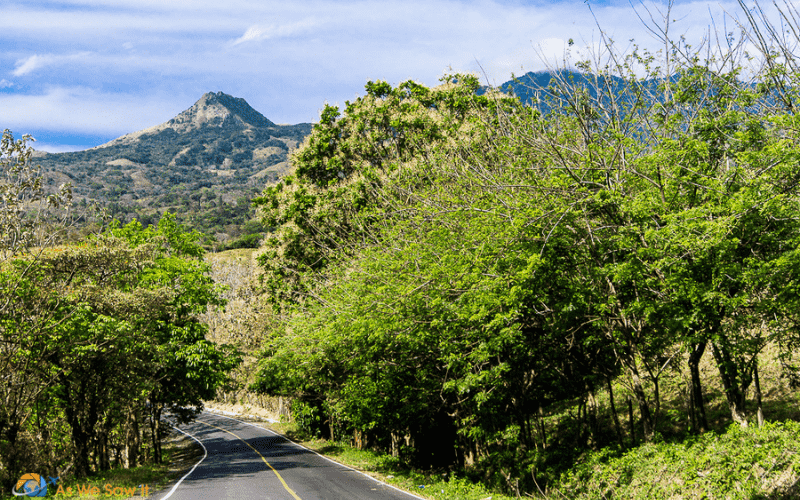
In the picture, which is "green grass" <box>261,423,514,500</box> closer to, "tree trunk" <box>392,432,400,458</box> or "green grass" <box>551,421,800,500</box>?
"tree trunk" <box>392,432,400,458</box>

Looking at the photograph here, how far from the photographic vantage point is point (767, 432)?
32.1ft

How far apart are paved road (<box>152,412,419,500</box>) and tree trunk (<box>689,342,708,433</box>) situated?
6.94m

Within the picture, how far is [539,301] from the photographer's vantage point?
12102 millimetres

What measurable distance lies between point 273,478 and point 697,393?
40.9 feet

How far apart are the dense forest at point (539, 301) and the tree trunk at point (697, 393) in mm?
73

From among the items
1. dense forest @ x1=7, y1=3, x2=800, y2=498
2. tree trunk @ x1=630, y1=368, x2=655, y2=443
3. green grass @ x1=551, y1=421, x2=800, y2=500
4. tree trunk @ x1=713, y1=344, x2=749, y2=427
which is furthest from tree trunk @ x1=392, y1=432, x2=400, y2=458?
tree trunk @ x1=713, y1=344, x2=749, y2=427

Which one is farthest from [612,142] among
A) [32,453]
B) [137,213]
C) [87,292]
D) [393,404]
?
[137,213]

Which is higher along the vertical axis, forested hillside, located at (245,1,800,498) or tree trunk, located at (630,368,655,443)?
forested hillside, located at (245,1,800,498)

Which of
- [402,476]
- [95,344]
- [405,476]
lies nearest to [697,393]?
[405,476]

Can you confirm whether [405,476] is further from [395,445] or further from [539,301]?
[539,301]

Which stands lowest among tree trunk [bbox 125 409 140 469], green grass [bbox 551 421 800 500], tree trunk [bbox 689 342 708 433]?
tree trunk [bbox 125 409 140 469]

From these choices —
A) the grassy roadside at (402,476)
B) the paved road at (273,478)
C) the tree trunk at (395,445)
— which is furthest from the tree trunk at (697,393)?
the tree trunk at (395,445)

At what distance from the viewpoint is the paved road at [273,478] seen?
1431 cm

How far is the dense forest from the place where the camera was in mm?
9273
